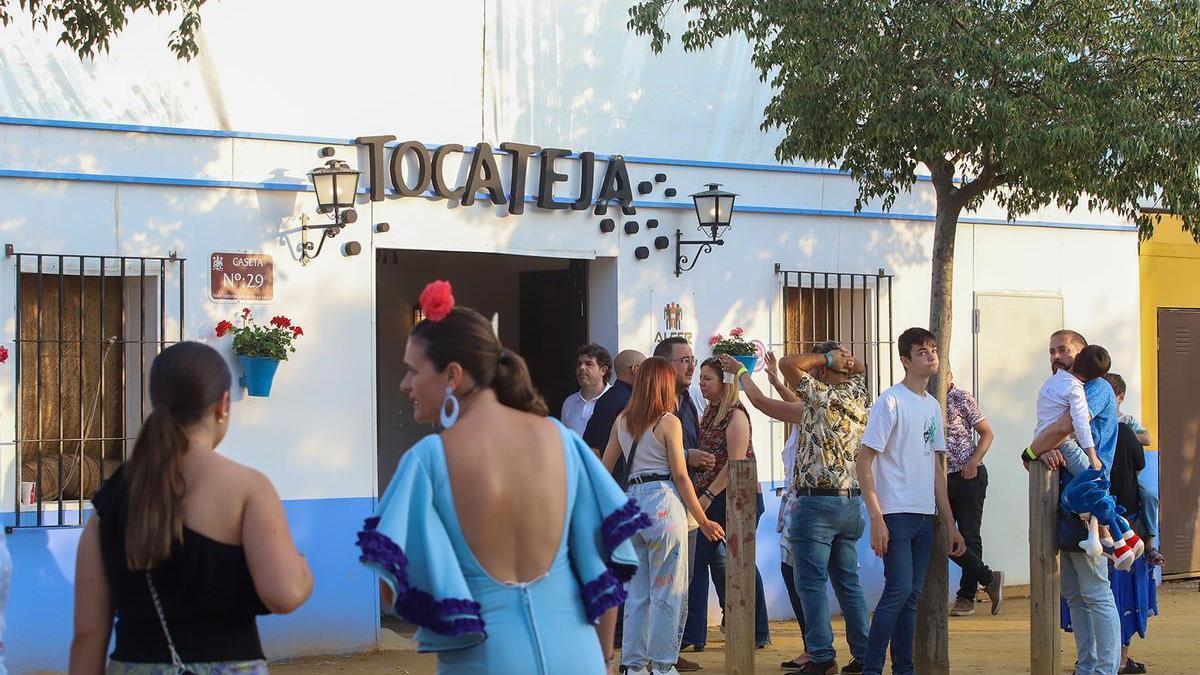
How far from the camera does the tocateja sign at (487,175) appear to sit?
33.1 ft

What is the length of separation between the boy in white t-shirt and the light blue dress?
4018 millimetres

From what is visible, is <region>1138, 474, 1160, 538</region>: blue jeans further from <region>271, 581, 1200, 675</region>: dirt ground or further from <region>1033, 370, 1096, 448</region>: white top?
<region>271, 581, 1200, 675</region>: dirt ground

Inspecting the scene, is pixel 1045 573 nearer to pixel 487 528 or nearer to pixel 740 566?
pixel 740 566

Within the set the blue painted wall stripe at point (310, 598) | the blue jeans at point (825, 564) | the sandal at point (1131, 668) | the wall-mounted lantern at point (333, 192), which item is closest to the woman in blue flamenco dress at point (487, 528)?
the blue jeans at point (825, 564)

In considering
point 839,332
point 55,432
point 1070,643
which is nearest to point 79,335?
point 55,432

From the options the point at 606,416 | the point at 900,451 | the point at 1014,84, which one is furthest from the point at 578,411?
the point at 1014,84

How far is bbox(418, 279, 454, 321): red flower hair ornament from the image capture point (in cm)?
396

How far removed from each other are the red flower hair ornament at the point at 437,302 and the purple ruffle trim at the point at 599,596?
2.58 feet

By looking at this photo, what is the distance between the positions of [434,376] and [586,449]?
0.46 metres

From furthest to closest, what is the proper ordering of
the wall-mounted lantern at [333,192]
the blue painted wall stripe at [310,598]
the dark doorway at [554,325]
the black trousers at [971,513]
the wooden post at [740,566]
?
the black trousers at [971,513] < the dark doorway at [554,325] < the wall-mounted lantern at [333,192] < the blue painted wall stripe at [310,598] < the wooden post at [740,566]

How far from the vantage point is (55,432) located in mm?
9344

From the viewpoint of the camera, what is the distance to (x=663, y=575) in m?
8.25

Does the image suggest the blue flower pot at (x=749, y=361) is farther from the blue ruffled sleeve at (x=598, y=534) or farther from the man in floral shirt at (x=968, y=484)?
the blue ruffled sleeve at (x=598, y=534)

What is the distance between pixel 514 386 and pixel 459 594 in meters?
0.59
